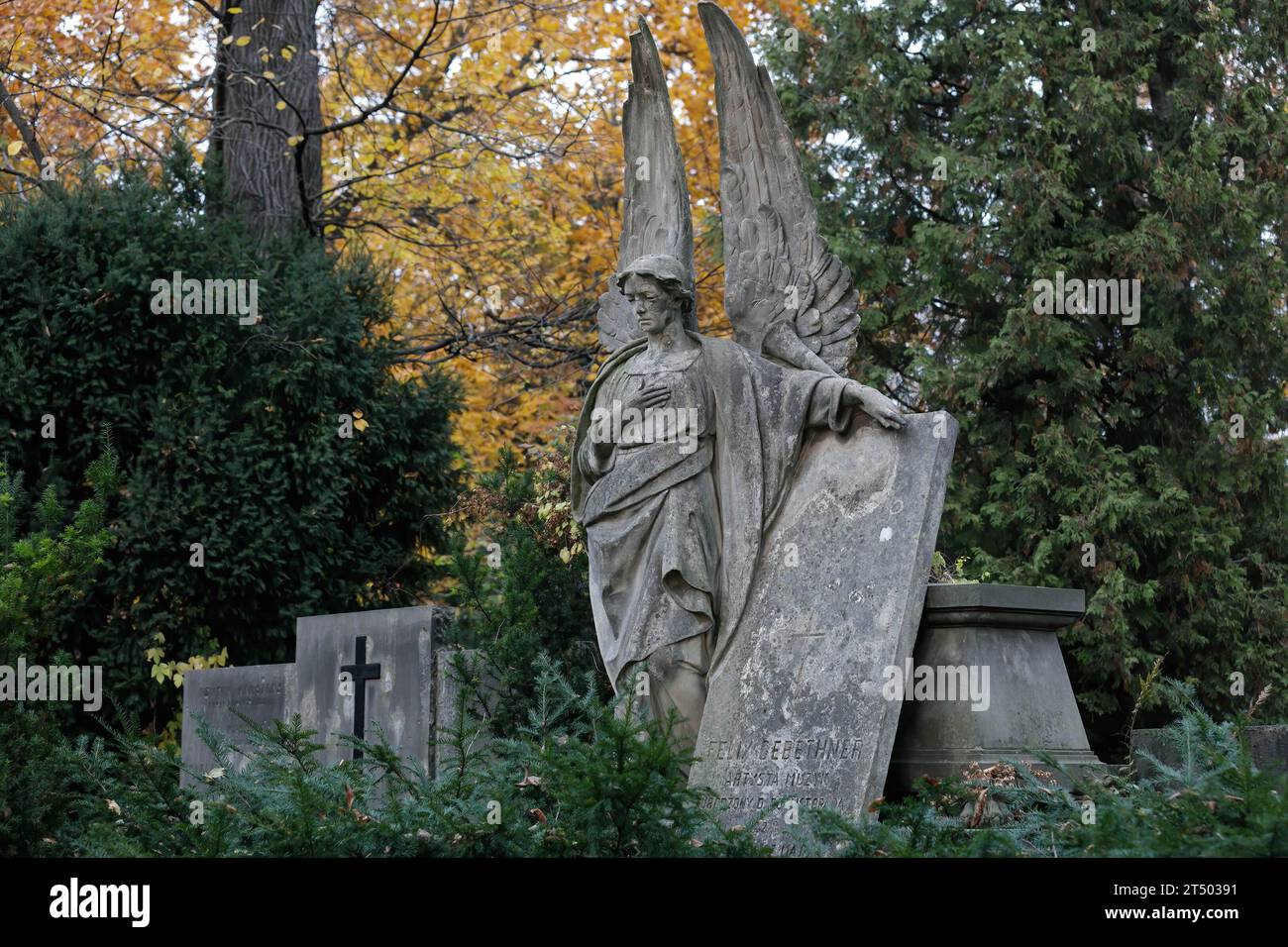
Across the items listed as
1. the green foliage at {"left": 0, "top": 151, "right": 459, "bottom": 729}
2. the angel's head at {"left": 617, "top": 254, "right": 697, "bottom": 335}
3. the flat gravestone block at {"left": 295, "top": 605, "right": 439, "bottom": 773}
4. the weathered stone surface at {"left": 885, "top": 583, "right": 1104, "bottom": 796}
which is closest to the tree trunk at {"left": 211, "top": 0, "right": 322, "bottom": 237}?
the green foliage at {"left": 0, "top": 151, "right": 459, "bottom": 729}

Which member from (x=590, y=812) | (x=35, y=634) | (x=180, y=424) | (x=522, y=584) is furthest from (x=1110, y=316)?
(x=590, y=812)

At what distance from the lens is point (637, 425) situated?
22.5 feet

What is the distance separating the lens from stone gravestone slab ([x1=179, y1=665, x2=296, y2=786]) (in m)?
9.16

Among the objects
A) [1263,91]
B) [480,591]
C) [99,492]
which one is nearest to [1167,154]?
[1263,91]

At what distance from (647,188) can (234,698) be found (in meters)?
4.18

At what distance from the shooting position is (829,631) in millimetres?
6359

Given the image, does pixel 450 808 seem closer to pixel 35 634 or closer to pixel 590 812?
pixel 590 812

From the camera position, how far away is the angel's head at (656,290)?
6777 mm

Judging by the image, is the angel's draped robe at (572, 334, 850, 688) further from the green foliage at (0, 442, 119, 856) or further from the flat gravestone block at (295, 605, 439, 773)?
the green foliage at (0, 442, 119, 856)

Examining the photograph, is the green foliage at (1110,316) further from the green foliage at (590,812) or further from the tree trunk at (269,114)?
the green foliage at (590,812)

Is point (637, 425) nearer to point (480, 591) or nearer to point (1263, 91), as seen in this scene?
point (480, 591)

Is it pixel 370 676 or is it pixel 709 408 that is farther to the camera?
pixel 370 676

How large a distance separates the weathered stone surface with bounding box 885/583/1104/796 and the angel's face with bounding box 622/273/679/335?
167 centimetres

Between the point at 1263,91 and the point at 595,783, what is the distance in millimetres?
11753
